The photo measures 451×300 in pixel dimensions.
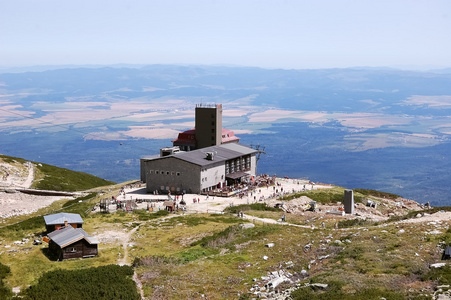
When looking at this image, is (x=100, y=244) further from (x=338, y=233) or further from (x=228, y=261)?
(x=338, y=233)

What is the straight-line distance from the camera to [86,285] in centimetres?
3244

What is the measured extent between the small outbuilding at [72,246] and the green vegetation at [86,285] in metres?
4.69

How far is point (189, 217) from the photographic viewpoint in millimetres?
55438

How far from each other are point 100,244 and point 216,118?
5171 centimetres

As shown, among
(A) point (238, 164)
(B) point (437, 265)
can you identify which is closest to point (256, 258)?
Answer: (B) point (437, 265)

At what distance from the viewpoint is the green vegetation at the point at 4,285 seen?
31.1 metres

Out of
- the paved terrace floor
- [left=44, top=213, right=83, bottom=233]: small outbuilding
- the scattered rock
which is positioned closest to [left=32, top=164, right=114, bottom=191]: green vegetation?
the paved terrace floor

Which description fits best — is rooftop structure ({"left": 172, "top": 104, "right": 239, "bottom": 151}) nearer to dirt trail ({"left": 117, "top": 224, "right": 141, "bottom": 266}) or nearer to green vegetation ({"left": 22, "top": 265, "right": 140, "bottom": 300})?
dirt trail ({"left": 117, "top": 224, "right": 141, "bottom": 266})

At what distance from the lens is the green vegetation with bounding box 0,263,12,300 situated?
3114 cm

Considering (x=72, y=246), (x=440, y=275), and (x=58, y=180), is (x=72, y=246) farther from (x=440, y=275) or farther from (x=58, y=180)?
(x=58, y=180)

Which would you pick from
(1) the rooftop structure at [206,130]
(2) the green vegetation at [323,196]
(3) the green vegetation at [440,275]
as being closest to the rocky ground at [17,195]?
(1) the rooftop structure at [206,130]

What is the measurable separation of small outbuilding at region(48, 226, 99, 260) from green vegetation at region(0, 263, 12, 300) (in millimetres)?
4369

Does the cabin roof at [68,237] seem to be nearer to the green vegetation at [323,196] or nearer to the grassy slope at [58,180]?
the green vegetation at [323,196]

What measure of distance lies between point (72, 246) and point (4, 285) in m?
7.43
